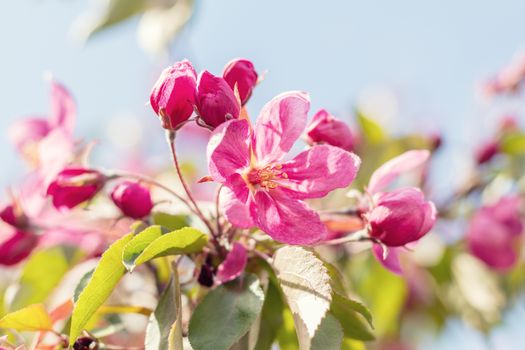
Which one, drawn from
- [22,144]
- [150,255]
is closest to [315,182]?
[150,255]

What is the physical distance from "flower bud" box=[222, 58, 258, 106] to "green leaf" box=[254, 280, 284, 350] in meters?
0.31

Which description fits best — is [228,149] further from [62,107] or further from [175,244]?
[62,107]

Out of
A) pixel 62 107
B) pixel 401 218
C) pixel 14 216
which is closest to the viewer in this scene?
pixel 401 218

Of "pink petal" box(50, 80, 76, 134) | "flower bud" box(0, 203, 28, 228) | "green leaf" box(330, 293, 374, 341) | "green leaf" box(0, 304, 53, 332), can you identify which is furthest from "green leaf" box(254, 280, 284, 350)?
"pink petal" box(50, 80, 76, 134)

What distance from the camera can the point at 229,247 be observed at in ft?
3.64

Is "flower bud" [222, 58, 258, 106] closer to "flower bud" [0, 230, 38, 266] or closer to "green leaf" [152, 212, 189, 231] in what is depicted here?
"green leaf" [152, 212, 189, 231]

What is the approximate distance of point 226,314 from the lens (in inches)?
39.4

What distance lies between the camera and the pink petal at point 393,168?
120 centimetres

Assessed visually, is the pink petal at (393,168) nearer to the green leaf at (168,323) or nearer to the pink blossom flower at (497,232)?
the green leaf at (168,323)

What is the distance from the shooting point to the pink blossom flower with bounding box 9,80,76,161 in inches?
61.0

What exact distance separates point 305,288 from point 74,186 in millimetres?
451

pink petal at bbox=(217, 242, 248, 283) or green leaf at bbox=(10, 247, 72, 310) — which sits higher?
pink petal at bbox=(217, 242, 248, 283)

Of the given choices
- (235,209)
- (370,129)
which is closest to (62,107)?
(235,209)

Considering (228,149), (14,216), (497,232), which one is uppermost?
(228,149)
